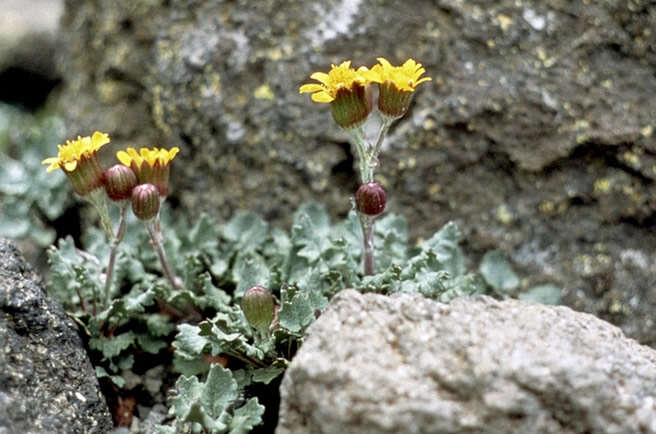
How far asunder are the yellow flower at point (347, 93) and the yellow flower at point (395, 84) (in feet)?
0.16

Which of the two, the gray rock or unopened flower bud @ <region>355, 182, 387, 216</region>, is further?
unopened flower bud @ <region>355, 182, 387, 216</region>

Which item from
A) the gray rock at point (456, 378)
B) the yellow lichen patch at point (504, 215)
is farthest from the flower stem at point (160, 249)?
the yellow lichen patch at point (504, 215)

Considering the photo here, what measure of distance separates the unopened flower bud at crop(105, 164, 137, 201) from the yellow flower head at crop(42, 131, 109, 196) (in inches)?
2.1

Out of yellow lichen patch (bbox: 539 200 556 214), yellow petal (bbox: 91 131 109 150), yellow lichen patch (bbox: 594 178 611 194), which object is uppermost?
yellow petal (bbox: 91 131 109 150)

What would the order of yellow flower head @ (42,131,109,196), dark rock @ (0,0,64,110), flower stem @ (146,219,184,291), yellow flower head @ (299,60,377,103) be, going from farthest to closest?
dark rock @ (0,0,64,110)
flower stem @ (146,219,184,291)
yellow flower head @ (42,131,109,196)
yellow flower head @ (299,60,377,103)

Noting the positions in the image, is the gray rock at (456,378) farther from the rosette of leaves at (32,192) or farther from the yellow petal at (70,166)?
the rosette of leaves at (32,192)

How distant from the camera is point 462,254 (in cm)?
355

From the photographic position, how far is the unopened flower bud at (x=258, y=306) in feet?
8.45

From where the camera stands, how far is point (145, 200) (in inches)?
108

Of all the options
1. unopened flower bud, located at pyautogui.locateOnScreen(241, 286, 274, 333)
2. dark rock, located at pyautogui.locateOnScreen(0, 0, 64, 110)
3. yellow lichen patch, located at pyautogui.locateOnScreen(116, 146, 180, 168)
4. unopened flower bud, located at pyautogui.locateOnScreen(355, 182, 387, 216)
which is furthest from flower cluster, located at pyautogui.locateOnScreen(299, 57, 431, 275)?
dark rock, located at pyautogui.locateOnScreen(0, 0, 64, 110)

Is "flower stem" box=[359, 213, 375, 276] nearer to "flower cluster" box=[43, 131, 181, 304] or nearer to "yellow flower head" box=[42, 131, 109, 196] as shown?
"flower cluster" box=[43, 131, 181, 304]

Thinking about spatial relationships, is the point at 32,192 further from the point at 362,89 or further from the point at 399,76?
the point at 399,76

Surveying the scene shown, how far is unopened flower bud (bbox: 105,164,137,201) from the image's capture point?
9.06 feet

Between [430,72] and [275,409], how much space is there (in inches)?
73.1
